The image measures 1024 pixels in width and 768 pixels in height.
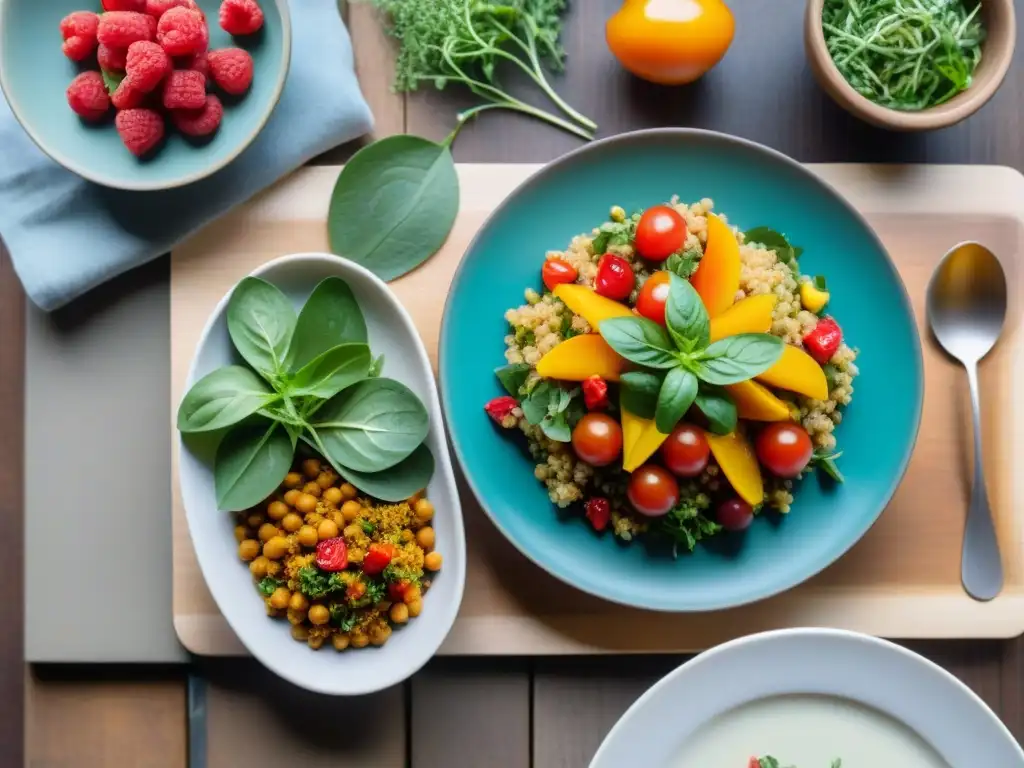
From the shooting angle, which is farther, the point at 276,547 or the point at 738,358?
the point at 276,547

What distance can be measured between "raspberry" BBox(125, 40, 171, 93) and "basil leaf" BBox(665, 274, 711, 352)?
75cm

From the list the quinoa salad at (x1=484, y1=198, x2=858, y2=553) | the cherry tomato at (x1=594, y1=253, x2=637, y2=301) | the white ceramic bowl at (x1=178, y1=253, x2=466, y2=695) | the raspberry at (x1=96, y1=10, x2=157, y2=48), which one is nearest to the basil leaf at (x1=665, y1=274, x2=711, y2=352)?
the quinoa salad at (x1=484, y1=198, x2=858, y2=553)

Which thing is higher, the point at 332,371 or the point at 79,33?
the point at 79,33

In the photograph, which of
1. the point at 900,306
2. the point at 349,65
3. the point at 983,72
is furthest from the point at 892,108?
the point at 349,65

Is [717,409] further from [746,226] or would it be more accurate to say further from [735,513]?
[746,226]

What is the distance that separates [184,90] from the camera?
134cm

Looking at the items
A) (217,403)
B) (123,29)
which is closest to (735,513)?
(217,403)

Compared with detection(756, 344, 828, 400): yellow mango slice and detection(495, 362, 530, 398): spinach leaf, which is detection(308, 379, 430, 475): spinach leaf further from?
detection(756, 344, 828, 400): yellow mango slice

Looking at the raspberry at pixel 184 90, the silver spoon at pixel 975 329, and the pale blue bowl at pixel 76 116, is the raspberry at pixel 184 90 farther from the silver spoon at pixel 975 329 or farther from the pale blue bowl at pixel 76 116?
the silver spoon at pixel 975 329

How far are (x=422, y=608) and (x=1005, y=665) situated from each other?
917mm

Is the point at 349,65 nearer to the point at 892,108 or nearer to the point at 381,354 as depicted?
the point at 381,354

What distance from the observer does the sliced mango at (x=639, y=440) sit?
4.20 ft

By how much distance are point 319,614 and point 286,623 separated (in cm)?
10

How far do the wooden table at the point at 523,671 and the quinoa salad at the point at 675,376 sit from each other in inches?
8.5
